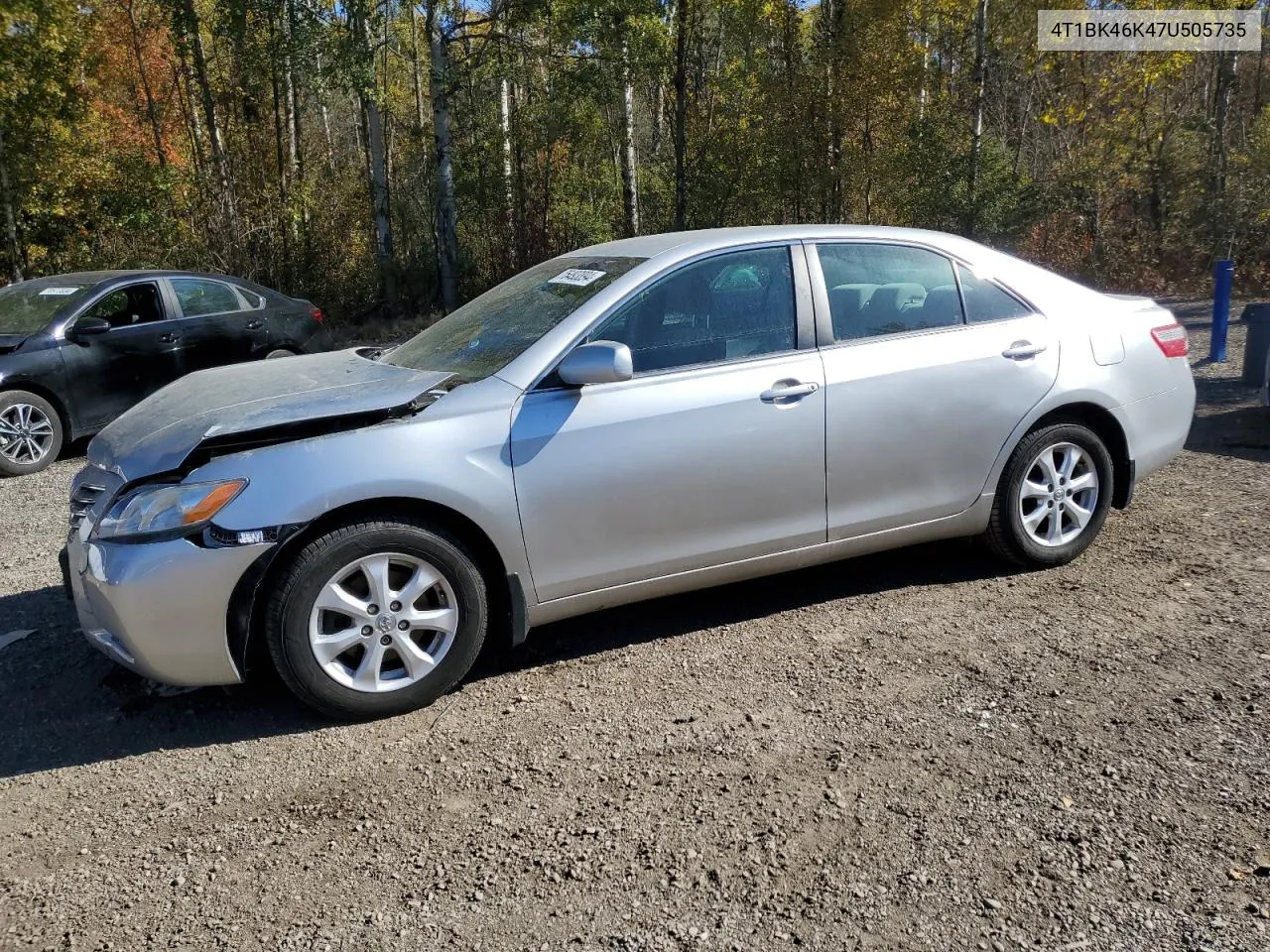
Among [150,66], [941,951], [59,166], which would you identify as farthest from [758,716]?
[150,66]

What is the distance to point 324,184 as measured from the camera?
73.8ft

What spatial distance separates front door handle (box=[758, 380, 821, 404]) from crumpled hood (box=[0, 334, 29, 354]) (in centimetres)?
711

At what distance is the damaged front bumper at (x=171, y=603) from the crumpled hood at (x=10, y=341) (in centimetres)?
599

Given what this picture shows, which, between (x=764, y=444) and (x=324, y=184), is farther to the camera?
(x=324, y=184)

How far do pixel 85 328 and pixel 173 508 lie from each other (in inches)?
247

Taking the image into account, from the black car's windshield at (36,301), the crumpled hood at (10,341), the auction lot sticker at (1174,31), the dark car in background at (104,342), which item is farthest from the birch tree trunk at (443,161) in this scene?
the auction lot sticker at (1174,31)

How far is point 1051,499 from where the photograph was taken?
4.93 m

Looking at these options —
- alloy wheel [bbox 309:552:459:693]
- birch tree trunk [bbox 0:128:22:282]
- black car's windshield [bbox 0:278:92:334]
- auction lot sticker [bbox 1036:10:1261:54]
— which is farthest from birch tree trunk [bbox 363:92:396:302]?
alloy wheel [bbox 309:552:459:693]

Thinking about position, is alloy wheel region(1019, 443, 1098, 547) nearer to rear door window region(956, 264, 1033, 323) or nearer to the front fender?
rear door window region(956, 264, 1033, 323)

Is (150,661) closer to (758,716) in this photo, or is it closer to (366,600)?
(366,600)

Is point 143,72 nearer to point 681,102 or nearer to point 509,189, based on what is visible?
point 509,189

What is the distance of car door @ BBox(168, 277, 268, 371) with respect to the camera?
378 inches

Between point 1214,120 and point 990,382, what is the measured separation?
63.4 ft

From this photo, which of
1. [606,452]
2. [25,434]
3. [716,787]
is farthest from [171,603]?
[25,434]
